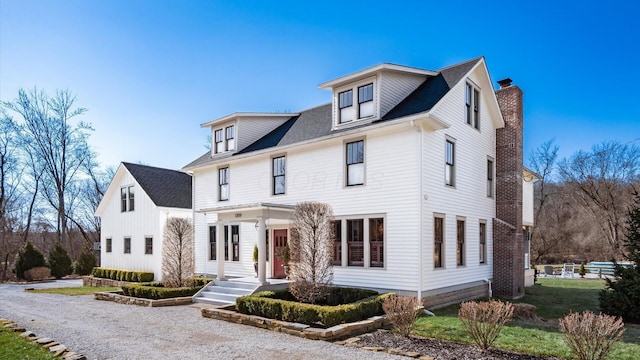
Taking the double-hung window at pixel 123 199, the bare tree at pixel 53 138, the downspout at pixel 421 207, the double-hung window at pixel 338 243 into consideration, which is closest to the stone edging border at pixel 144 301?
the double-hung window at pixel 338 243

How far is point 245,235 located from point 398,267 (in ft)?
24.4

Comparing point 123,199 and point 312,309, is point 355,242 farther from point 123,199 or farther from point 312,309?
point 123,199

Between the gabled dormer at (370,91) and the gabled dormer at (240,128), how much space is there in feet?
16.4

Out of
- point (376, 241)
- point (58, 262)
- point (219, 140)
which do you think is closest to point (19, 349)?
point (376, 241)

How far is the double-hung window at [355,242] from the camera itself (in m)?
13.5

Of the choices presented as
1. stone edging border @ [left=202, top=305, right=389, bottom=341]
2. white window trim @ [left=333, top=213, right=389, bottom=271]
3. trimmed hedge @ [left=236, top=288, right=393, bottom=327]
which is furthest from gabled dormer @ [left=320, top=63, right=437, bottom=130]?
stone edging border @ [left=202, top=305, right=389, bottom=341]

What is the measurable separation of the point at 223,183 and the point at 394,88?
892cm

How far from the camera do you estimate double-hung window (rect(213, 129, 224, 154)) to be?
19.4 meters

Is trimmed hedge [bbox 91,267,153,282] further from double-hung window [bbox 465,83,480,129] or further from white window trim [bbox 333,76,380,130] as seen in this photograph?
double-hung window [bbox 465,83,480,129]

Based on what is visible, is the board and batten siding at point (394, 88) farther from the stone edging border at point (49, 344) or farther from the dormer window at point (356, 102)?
the stone edging border at point (49, 344)

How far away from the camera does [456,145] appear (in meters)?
14.1

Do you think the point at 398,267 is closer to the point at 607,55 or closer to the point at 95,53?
the point at 95,53

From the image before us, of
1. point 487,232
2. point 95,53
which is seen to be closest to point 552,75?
point 487,232

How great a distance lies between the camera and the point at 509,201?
16312 mm
